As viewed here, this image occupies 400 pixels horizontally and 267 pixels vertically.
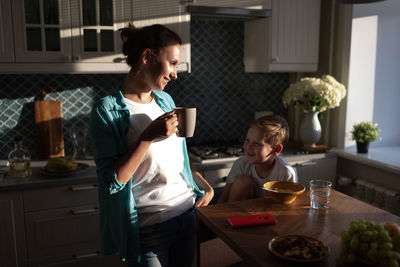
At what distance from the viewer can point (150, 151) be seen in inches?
56.2

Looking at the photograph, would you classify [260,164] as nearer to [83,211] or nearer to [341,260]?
[341,260]

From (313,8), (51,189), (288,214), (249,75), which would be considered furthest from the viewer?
(249,75)

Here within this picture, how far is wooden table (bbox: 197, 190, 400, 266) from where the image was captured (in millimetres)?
1134

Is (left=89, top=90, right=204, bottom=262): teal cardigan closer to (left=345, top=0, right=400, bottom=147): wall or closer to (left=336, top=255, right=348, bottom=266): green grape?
(left=336, top=255, right=348, bottom=266): green grape

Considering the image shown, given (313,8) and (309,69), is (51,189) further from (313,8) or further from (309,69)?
(313,8)

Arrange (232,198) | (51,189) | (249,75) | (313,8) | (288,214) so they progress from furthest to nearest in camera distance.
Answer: (249,75) < (313,8) < (51,189) < (232,198) < (288,214)

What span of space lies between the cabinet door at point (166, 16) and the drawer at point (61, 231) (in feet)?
3.86

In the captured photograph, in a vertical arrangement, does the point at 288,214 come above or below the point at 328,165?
above

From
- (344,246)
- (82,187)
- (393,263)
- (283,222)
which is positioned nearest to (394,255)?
(393,263)

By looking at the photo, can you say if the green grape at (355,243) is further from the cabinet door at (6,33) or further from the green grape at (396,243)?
the cabinet door at (6,33)

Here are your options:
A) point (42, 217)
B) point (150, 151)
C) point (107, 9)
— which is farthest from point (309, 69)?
point (42, 217)

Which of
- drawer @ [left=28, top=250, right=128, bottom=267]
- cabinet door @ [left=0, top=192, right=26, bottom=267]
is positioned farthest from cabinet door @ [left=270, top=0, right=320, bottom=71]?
cabinet door @ [left=0, top=192, right=26, bottom=267]

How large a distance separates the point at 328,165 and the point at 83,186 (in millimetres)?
1869

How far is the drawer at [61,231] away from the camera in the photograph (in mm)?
2311
